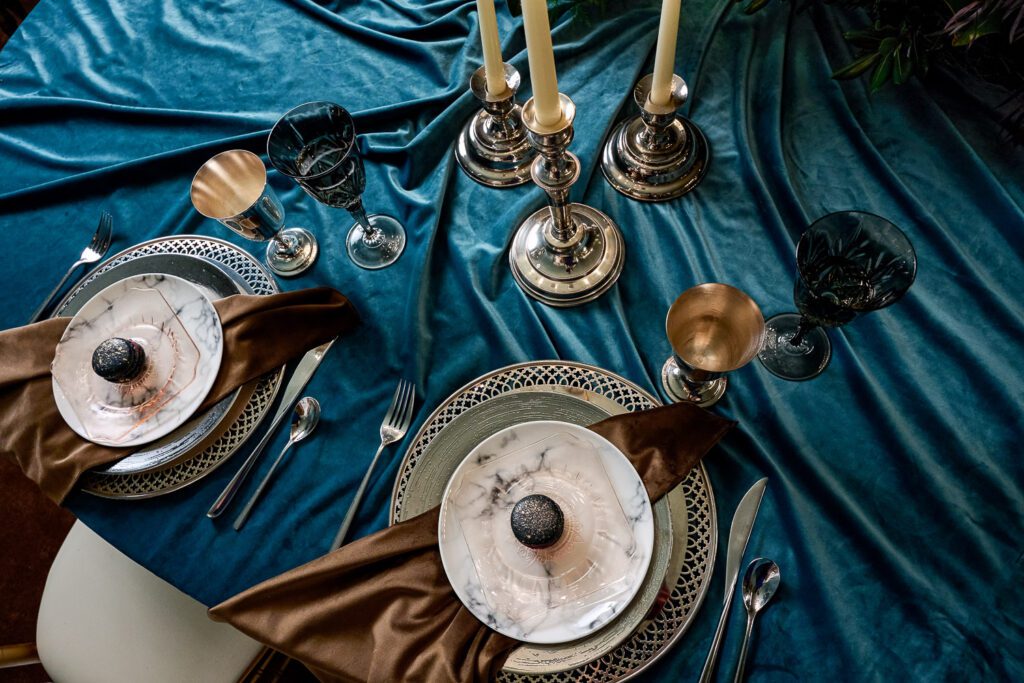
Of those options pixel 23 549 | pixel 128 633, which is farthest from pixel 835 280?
pixel 23 549

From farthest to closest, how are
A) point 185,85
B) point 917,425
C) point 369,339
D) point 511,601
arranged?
point 185,85 < point 369,339 < point 917,425 < point 511,601

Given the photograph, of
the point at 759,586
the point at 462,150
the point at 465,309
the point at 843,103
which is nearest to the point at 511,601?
the point at 759,586

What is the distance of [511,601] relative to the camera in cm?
52

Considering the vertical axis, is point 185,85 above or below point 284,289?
above

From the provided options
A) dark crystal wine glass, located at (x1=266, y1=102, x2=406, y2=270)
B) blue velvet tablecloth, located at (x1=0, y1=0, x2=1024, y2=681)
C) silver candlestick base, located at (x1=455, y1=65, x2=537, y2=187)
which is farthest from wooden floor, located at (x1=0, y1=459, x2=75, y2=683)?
silver candlestick base, located at (x1=455, y1=65, x2=537, y2=187)

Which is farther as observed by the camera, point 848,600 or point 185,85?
point 185,85

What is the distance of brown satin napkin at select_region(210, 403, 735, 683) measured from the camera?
52 centimetres

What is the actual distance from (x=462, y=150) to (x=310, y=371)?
0.37 meters

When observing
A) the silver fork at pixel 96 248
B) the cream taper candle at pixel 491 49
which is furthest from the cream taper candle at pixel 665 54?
the silver fork at pixel 96 248

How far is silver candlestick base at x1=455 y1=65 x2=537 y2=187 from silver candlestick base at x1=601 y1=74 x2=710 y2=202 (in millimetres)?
112

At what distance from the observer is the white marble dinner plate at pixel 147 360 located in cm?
66

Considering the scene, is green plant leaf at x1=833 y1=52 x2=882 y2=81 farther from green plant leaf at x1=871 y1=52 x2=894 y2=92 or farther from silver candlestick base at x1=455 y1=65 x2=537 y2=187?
silver candlestick base at x1=455 y1=65 x2=537 y2=187

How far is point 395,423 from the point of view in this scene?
0.67 metres

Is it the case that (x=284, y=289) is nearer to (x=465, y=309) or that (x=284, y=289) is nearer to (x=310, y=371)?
(x=310, y=371)
